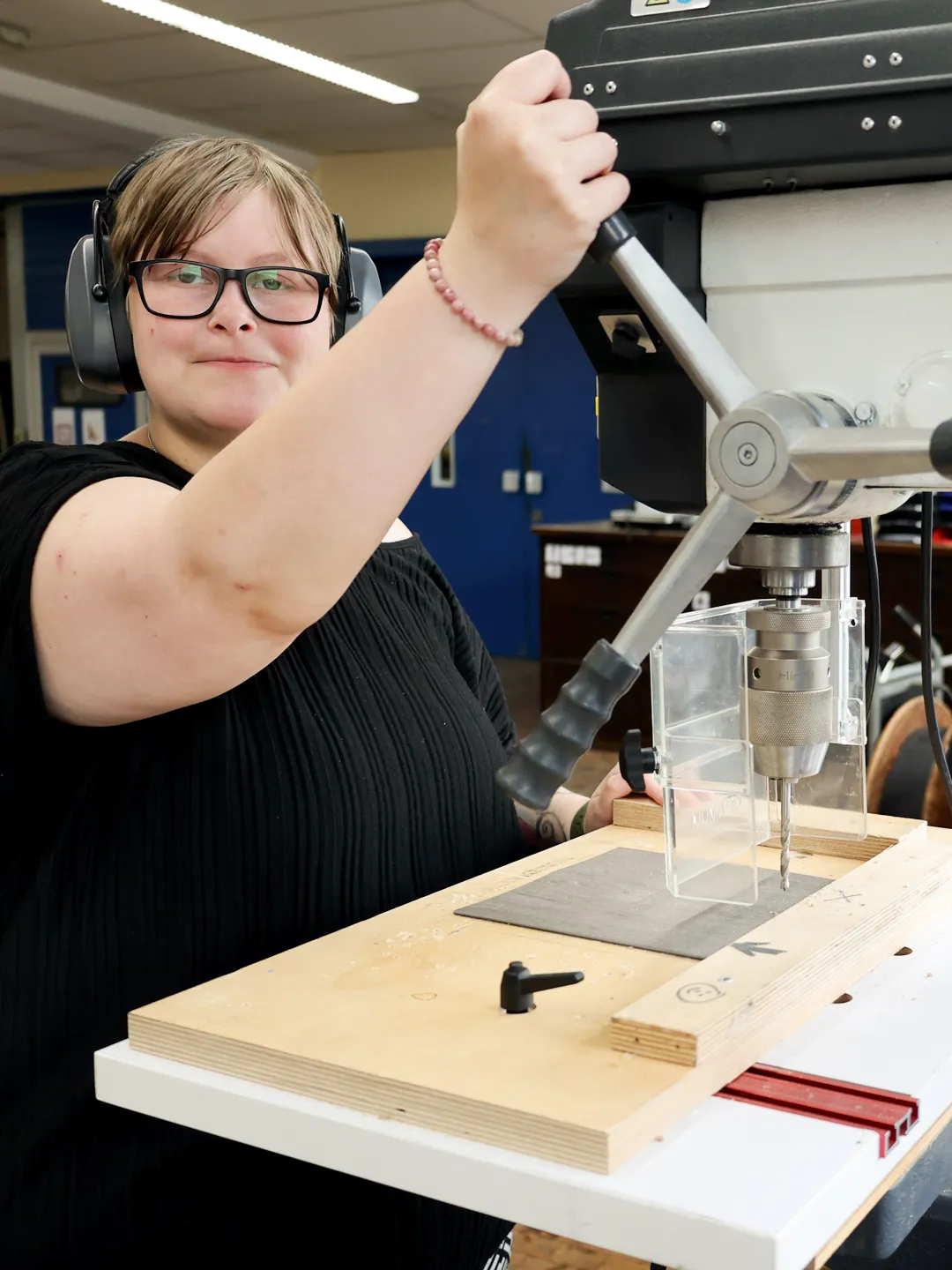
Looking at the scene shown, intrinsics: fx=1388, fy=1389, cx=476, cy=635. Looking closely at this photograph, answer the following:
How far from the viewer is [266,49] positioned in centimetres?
546

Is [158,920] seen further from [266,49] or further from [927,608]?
[266,49]

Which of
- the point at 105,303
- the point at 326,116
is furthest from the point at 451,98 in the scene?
the point at 105,303

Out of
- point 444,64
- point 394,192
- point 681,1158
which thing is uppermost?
point 444,64

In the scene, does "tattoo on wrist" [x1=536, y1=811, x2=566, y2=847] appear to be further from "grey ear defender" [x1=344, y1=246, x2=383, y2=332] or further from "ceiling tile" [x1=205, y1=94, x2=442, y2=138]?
"ceiling tile" [x1=205, y1=94, x2=442, y2=138]

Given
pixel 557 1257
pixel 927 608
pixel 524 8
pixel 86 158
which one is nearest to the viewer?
pixel 927 608

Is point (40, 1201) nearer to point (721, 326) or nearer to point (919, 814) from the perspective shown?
point (721, 326)

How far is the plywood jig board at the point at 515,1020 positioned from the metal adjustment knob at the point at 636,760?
0.13 meters

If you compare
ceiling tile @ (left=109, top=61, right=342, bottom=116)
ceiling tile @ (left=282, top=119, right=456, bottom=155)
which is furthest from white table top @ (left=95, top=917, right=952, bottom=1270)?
ceiling tile @ (left=282, top=119, right=456, bottom=155)

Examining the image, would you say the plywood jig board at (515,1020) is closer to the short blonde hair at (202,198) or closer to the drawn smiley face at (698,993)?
the drawn smiley face at (698,993)

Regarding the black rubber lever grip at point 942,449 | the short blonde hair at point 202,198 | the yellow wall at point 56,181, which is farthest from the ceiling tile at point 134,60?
the black rubber lever grip at point 942,449

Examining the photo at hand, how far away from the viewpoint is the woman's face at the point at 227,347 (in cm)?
108

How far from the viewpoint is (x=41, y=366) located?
27.7 ft

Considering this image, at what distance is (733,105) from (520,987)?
1.70 ft

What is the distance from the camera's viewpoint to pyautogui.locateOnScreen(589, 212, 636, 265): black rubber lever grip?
75 centimetres
